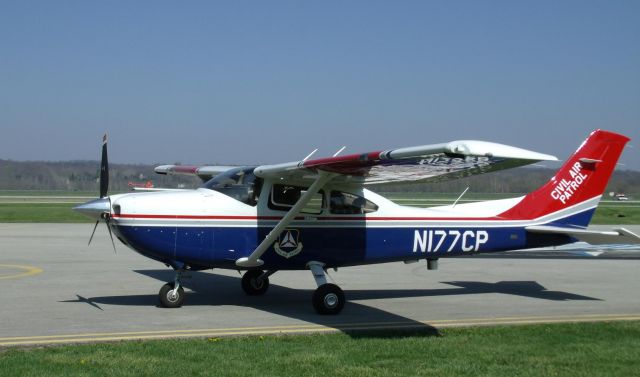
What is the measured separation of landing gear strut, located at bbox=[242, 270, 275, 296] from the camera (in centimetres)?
1345

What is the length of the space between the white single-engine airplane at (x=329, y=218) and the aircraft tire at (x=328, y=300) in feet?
0.05

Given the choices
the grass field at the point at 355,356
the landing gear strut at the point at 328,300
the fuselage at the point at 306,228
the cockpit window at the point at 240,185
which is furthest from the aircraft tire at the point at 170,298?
the grass field at the point at 355,356

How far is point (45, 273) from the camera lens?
16.1 metres

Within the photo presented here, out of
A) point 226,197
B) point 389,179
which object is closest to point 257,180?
point 226,197

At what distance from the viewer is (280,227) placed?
11.4 metres

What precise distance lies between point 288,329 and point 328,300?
1.41 m

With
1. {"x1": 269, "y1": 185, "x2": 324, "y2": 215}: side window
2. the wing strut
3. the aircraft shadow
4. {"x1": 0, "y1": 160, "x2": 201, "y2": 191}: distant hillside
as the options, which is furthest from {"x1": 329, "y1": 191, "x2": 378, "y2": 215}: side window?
{"x1": 0, "y1": 160, "x2": 201, "y2": 191}: distant hillside

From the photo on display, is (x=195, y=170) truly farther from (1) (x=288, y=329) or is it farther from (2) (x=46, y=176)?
(2) (x=46, y=176)

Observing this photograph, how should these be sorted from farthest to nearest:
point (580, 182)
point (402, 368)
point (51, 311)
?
1. point (580, 182)
2. point (51, 311)
3. point (402, 368)

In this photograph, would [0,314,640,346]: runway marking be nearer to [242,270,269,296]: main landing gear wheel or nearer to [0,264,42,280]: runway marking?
[242,270,269,296]: main landing gear wheel

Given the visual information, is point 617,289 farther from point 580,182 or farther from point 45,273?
point 45,273

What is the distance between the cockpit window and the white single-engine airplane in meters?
0.02

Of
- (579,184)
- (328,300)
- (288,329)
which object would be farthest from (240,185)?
(579,184)

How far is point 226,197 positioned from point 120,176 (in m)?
74.2
